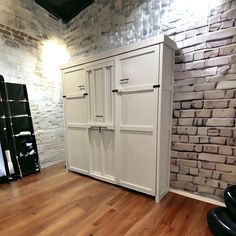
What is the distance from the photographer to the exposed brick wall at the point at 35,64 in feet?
9.47

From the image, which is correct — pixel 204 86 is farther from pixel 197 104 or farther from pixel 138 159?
pixel 138 159

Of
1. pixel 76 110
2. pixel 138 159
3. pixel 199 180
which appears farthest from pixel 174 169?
pixel 76 110

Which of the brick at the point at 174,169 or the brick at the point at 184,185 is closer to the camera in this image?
the brick at the point at 184,185

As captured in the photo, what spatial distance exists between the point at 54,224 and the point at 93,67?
7.04 feet

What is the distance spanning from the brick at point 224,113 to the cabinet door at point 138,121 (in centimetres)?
74

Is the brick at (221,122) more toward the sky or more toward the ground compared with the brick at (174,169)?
more toward the sky

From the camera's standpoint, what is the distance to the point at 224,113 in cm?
197

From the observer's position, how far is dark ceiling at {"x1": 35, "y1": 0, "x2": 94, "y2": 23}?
324cm

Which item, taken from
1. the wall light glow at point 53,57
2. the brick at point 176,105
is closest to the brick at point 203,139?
the brick at point 176,105

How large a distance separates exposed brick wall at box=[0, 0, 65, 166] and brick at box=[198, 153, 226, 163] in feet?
9.67

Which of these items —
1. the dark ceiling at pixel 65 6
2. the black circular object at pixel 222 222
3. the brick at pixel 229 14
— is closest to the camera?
the black circular object at pixel 222 222

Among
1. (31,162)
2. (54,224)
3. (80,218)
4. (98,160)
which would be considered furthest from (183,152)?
(31,162)

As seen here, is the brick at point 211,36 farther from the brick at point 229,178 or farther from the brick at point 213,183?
the brick at point 213,183

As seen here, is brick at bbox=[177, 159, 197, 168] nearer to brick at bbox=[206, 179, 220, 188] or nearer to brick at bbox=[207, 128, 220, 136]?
brick at bbox=[206, 179, 220, 188]
